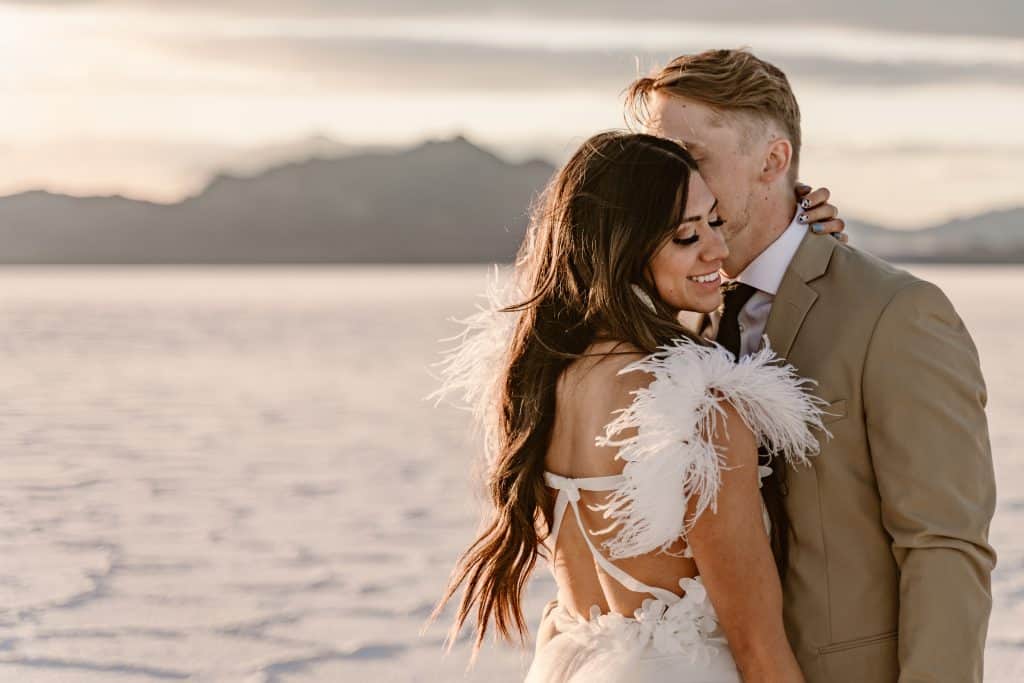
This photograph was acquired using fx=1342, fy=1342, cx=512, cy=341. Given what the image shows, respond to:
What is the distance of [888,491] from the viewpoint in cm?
254

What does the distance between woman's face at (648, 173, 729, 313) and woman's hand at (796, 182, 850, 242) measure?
33 centimetres

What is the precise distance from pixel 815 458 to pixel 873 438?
13 centimetres

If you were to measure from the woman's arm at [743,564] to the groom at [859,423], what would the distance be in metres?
0.21

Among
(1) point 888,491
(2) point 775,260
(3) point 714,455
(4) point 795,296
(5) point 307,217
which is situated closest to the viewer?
(3) point 714,455

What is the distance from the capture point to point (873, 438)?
258 cm

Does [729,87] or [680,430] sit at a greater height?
[729,87]

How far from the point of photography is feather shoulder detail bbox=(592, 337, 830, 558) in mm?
2447

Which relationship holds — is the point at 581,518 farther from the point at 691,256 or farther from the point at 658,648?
the point at 691,256

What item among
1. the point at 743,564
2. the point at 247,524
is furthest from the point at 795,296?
the point at 247,524

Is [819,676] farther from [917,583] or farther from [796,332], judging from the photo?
[796,332]

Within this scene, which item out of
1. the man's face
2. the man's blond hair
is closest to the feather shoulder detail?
the man's face

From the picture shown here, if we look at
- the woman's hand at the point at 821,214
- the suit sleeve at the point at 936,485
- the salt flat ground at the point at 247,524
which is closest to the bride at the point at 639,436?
the suit sleeve at the point at 936,485

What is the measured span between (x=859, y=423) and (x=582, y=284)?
60 cm

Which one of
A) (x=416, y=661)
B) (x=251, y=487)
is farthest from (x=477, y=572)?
(x=251, y=487)
